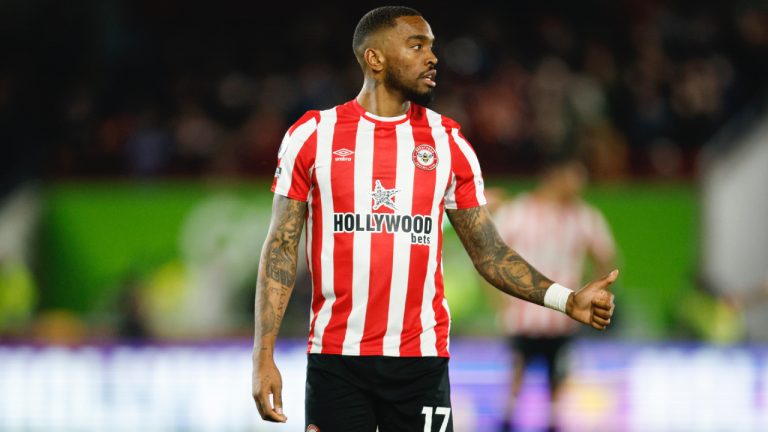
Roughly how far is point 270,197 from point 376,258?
7.50 m

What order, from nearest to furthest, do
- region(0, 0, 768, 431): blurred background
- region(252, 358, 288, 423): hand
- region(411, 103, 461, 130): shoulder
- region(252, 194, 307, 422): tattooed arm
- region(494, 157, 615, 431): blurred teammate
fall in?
1. region(252, 358, 288, 423): hand
2. region(252, 194, 307, 422): tattooed arm
3. region(411, 103, 461, 130): shoulder
4. region(494, 157, 615, 431): blurred teammate
5. region(0, 0, 768, 431): blurred background

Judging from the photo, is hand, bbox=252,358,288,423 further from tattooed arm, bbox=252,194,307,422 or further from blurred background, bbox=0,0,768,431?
blurred background, bbox=0,0,768,431

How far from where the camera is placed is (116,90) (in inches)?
530

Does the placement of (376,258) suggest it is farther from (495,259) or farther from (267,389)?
(267,389)

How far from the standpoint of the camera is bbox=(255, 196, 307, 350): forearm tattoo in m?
4.04

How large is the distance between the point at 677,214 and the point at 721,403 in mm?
3001

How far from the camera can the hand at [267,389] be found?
3.86 meters

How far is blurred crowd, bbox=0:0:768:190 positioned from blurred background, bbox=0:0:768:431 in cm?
3

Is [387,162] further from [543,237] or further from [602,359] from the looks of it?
[602,359]

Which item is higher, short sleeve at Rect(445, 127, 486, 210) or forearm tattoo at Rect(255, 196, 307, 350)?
short sleeve at Rect(445, 127, 486, 210)

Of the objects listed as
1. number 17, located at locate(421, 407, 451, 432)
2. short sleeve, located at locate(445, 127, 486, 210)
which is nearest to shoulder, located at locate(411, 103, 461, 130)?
short sleeve, located at locate(445, 127, 486, 210)

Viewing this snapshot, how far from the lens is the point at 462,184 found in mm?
4211

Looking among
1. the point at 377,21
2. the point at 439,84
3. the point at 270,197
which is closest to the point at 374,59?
the point at 377,21

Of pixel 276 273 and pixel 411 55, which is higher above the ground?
pixel 411 55
